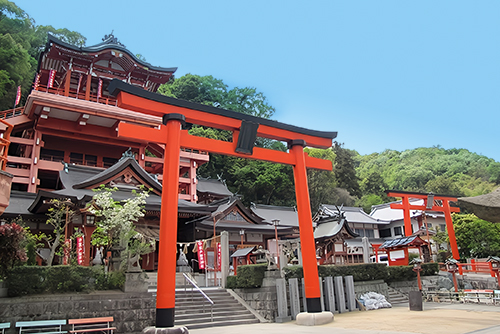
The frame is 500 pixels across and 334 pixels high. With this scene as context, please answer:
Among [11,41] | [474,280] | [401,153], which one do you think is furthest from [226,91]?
[401,153]

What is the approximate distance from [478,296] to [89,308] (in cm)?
1732

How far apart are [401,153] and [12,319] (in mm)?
102904

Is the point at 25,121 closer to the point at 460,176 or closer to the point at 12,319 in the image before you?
the point at 12,319

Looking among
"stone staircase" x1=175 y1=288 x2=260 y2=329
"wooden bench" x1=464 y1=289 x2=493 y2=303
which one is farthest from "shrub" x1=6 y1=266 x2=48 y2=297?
"wooden bench" x1=464 y1=289 x2=493 y2=303

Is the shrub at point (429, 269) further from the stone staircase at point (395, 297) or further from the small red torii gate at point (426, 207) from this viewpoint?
the stone staircase at point (395, 297)

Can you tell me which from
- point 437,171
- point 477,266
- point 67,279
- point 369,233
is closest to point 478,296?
point 477,266

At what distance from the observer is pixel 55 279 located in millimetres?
10469

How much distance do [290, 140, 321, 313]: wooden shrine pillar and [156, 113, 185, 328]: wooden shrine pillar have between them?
4.86 meters

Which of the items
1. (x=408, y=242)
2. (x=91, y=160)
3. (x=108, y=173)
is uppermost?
(x=91, y=160)

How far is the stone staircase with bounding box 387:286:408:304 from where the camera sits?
1954 cm

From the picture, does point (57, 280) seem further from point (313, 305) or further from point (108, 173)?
point (108, 173)

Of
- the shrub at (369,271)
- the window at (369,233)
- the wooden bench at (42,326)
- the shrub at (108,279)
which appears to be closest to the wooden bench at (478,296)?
the shrub at (369,271)

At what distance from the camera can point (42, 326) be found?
31.5 ft

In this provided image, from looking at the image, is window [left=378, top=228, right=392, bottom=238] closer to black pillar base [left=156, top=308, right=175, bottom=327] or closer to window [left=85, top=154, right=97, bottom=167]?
window [left=85, top=154, right=97, bottom=167]
